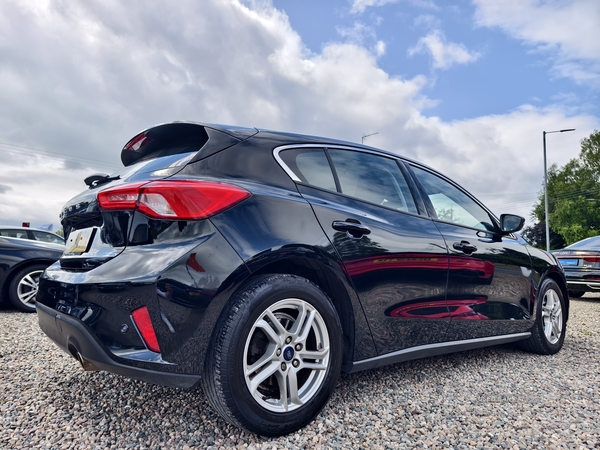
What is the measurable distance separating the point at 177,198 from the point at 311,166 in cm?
86

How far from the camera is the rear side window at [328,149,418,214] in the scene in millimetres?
2689

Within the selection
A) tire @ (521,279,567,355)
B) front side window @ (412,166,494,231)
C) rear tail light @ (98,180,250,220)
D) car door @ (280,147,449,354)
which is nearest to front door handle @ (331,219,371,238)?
car door @ (280,147,449,354)

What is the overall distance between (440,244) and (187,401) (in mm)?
1812

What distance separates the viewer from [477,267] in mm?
3211

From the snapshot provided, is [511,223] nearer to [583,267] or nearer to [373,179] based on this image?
[373,179]

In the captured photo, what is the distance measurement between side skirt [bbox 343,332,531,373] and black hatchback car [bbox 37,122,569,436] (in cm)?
1

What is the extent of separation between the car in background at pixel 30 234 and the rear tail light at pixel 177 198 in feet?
18.5

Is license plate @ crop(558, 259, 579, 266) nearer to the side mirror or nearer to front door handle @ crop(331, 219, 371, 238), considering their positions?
the side mirror

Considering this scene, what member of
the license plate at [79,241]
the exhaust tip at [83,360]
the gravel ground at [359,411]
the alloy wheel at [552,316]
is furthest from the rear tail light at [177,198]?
the alloy wheel at [552,316]

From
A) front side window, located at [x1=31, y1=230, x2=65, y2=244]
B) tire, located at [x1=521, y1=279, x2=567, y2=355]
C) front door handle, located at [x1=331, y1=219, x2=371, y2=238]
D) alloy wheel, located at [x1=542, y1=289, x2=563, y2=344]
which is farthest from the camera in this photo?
front side window, located at [x1=31, y1=230, x2=65, y2=244]

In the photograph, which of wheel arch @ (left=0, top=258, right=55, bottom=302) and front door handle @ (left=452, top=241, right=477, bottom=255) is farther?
wheel arch @ (left=0, top=258, right=55, bottom=302)

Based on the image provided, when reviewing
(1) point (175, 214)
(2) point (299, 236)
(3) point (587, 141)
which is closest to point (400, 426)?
(2) point (299, 236)

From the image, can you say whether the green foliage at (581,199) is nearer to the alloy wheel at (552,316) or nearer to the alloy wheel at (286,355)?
the alloy wheel at (552,316)

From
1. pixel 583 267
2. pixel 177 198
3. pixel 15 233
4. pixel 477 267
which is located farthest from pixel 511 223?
pixel 15 233
